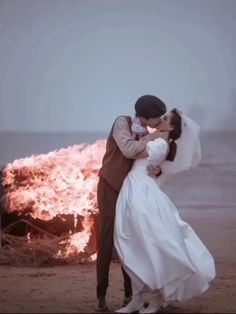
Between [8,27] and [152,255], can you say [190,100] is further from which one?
[152,255]

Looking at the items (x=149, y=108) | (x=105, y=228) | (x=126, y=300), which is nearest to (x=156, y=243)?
(x=105, y=228)

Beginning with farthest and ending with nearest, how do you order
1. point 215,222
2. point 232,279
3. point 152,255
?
point 215,222
point 232,279
point 152,255

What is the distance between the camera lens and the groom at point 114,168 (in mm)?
5531

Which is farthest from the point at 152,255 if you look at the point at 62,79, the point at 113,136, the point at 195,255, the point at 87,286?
the point at 62,79

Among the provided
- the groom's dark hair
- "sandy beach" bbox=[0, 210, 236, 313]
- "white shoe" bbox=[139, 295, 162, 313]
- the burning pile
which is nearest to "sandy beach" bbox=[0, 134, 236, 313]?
"sandy beach" bbox=[0, 210, 236, 313]

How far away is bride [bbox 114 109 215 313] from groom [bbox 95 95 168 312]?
7 cm

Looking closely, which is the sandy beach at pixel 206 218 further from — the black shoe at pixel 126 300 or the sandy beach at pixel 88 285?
the black shoe at pixel 126 300

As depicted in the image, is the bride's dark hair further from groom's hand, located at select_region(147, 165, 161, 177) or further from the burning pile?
the burning pile

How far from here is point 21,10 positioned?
26.7 feet

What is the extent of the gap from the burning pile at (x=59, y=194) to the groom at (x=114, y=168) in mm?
2451

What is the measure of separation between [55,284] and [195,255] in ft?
6.33

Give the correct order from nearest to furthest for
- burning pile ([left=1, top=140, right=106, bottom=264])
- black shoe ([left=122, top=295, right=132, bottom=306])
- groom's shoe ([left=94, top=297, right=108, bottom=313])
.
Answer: groom's shoe ([left=94, top=297, right=108, bottom=313])
black shoe ([left=122, top=295, right=132, bottom=306])
burning pile ([left=1, top=140, right=106, bottom=264])

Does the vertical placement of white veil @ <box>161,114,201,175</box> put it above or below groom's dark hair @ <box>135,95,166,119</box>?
below

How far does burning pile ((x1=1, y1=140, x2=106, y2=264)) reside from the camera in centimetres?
815
